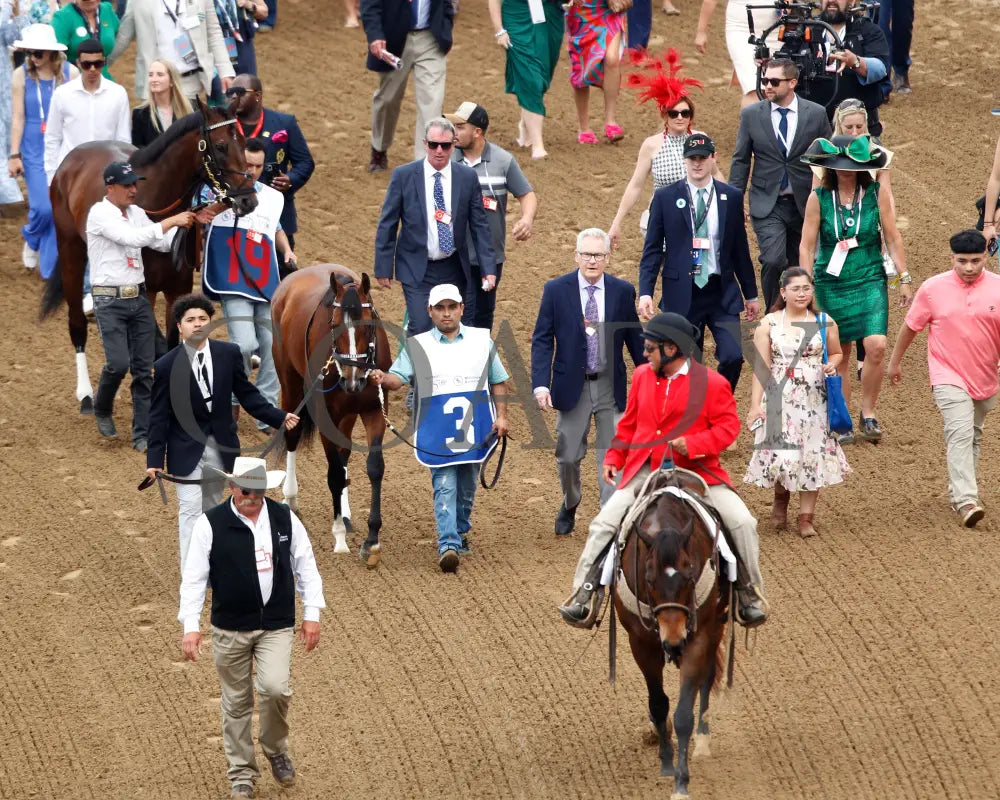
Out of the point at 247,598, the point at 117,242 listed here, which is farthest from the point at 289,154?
the point at 247,598

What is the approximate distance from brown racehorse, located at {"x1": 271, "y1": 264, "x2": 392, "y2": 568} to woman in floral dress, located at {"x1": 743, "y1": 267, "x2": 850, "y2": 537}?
2605mm

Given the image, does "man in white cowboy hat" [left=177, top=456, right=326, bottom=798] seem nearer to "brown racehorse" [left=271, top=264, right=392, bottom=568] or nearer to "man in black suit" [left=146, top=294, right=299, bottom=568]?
"man in black suit" [left=146, top=294, right=299, bottom=568]

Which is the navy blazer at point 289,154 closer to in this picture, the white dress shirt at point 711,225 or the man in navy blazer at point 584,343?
the man in navy blazer at point 584,343

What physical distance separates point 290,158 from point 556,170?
4639 mm

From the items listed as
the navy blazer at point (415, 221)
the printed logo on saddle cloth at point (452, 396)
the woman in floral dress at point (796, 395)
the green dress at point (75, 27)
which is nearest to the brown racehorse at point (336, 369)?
the printed logo on saddle cloth at point (452, 396)

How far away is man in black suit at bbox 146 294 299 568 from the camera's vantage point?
10.6 m

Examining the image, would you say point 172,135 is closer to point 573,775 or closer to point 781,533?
point 781,533

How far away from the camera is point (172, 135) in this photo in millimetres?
13250

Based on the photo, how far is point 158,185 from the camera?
13.3 metres

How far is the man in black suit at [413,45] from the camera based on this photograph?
56.1 ft

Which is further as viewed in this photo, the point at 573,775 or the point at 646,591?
the point at 573,775

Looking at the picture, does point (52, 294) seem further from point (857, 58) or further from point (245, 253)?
point (857, 58)

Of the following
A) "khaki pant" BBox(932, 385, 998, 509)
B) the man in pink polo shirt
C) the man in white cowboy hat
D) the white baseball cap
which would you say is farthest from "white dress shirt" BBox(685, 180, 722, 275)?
the man in white cowboy hat

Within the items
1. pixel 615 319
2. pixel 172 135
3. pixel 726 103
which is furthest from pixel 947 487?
pixel 726 103
